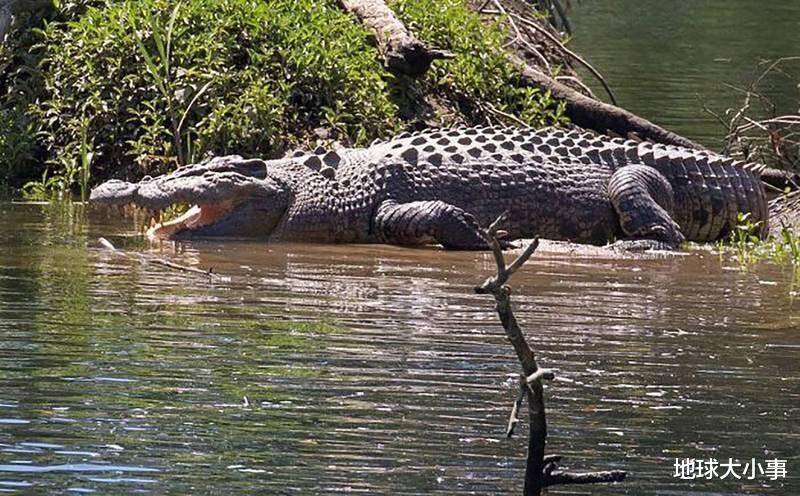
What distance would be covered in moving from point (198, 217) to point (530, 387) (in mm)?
6289

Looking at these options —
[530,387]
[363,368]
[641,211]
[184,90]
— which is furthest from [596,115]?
[530,387]

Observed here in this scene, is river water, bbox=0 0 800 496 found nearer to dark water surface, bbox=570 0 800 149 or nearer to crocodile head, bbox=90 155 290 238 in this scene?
crocodile head, bbox=90 155 290 238

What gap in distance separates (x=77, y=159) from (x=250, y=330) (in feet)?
16.8

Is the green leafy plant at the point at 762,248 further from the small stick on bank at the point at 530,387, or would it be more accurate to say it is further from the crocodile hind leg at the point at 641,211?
the small stick on bank at the point at 530,387

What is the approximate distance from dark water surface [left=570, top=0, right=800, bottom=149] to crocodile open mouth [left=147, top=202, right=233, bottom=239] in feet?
13.3

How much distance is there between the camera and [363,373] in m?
5.75

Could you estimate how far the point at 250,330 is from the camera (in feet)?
21.3

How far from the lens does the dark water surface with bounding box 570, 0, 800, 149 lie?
54.7 ft

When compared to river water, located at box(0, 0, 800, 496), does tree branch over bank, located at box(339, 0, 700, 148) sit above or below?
above

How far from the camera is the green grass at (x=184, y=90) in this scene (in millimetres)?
11016

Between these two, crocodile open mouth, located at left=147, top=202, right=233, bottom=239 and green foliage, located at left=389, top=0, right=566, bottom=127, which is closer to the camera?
crocodile open mouth, located at left=147, top=202, right=233, bottom=239

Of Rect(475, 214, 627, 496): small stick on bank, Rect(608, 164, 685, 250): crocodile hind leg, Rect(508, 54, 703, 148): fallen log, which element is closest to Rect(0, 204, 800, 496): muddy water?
Rect(475, 214, 627, 496): small stick on bank

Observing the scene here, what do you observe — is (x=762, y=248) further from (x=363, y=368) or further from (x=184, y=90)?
(x=363, y=368)

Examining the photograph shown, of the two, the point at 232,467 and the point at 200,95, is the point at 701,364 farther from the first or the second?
the point at 200,95
